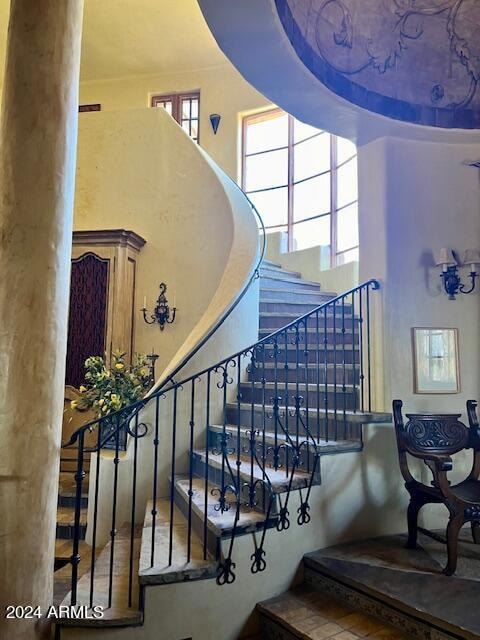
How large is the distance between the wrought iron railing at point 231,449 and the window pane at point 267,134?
10.8 ft

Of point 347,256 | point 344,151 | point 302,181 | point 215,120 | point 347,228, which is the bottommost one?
point 347,256

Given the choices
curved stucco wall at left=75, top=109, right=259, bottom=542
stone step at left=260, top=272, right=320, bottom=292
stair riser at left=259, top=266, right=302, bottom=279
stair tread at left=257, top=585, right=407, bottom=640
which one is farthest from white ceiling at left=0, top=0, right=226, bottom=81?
stair tread at left=257, top=585, right=407, bottom=640

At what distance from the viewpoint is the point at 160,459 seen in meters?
3.48

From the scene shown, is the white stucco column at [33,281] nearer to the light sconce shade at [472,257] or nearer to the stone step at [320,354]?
the stone step at [320,354]

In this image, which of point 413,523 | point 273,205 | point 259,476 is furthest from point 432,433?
point 273,205

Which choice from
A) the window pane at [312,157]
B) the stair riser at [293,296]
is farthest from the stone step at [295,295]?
the window pane at [312,157]

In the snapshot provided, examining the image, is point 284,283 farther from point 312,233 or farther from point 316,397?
point 316,397

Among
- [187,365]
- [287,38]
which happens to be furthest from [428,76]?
[187,365]

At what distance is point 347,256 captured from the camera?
5.46 m

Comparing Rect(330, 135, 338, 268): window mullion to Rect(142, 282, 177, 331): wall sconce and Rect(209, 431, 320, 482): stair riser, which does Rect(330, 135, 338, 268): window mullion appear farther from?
Rect(209, 431, 320, 482): stair riser

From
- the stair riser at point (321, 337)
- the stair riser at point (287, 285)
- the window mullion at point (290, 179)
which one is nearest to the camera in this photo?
the stair riser at point (321, 337)

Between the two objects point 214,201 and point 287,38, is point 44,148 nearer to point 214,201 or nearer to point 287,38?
point 287,38

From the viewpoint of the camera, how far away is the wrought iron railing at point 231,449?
2.45 metres

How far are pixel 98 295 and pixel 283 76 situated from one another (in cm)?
274
